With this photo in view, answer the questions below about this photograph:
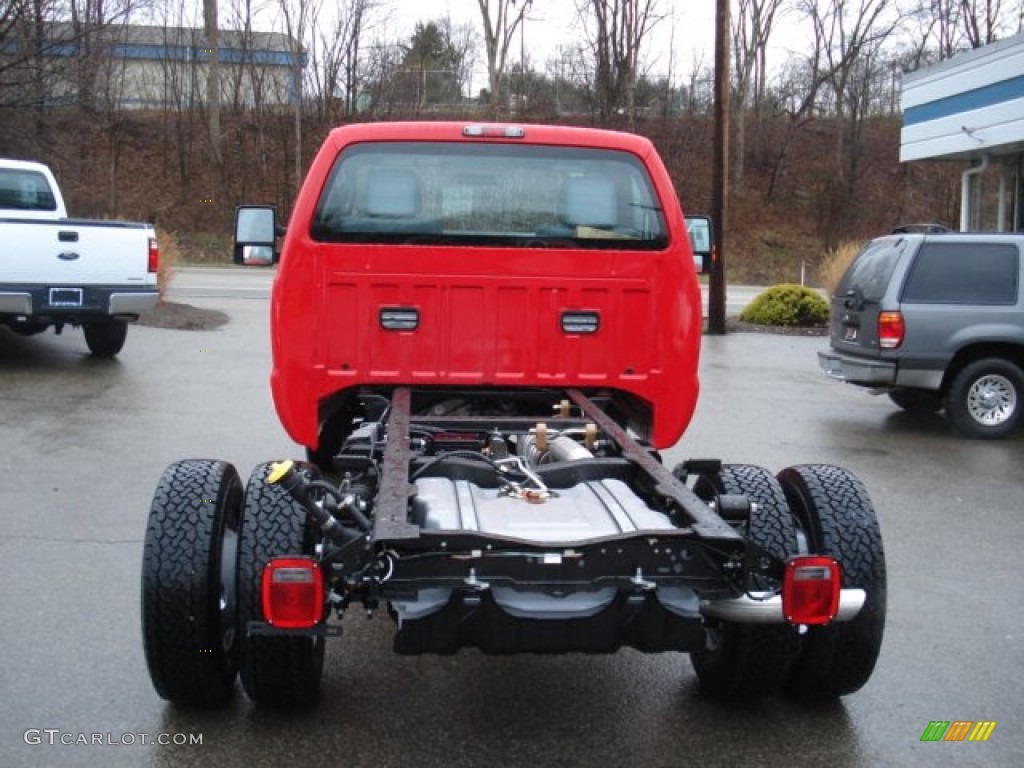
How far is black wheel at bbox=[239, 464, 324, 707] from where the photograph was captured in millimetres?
3691

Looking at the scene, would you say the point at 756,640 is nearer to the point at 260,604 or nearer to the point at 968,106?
the point at 260,604

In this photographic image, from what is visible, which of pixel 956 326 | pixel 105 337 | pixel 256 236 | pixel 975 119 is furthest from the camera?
pixel 975 119

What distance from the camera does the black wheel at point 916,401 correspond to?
11.5 m

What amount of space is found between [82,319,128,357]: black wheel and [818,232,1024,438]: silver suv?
26.3ft

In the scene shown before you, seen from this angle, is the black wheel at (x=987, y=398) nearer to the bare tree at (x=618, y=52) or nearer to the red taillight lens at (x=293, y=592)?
the red taillight lens at (x=293, y=592)

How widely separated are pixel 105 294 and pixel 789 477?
9.37 metres

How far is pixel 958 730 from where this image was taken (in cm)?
406

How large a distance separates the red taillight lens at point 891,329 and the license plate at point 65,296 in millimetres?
7838

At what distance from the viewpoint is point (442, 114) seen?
46.9 meters

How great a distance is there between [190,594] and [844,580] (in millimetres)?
2127

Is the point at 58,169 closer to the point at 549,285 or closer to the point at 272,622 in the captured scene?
the point at 549,285

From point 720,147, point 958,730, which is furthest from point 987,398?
point 720,147

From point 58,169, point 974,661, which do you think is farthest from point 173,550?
point 58,169

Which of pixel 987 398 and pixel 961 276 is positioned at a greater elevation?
pixel 961 276
